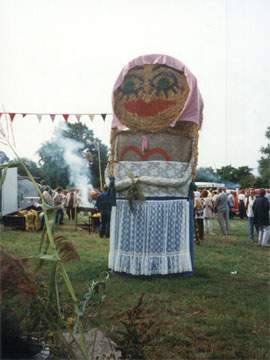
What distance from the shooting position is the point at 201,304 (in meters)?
6.18

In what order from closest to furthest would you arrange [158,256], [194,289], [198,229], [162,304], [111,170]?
[162,304] < [194,289] < [158,256] < [111,170] < [198,229]

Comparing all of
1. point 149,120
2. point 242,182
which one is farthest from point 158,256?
point 242,182

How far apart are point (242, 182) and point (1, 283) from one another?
56446 mm

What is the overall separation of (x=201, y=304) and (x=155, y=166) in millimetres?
2616

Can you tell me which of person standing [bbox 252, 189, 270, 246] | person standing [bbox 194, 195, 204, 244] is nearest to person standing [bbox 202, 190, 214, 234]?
person standing [bbox 194, 195, 204, 244]

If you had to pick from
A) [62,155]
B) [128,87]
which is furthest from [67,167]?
[128,87]

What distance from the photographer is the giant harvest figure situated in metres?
7.82

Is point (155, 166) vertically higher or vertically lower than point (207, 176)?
lower

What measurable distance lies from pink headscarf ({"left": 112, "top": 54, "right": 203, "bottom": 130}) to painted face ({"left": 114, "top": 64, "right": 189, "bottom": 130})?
0.07 metres

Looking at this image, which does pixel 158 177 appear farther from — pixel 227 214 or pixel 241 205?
pixel 241 205

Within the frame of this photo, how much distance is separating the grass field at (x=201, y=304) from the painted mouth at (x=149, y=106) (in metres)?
2.80

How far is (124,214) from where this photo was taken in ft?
26.3

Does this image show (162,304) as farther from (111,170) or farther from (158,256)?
(111,170)

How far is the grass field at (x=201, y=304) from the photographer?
4.40 meters
